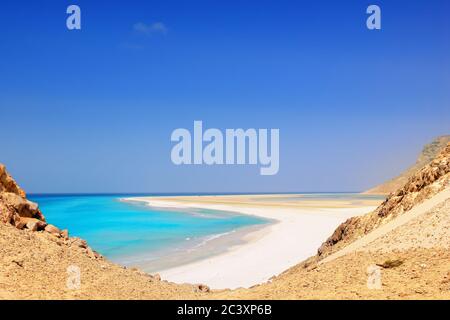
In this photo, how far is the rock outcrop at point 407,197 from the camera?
14.5m

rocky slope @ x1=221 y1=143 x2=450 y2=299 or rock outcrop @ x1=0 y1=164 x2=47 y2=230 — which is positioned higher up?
rock outcrop @ x1=0 y1=164 x2=47 y2=230

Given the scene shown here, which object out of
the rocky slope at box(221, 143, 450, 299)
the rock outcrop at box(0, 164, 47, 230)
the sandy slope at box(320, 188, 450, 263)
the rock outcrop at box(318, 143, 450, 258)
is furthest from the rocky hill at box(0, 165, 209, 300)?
the rock outcrop at box(318, 143, 450, 258)

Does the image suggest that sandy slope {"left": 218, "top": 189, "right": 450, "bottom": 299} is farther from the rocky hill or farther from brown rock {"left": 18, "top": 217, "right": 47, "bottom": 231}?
brown rock {"left": 18, "top": 217, "right": 47, "bottom": 231}

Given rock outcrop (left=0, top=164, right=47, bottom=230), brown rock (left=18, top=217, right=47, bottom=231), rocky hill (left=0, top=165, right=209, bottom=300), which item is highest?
Result: rock outcrop (left=0, top=164, right=47, bottom=230)

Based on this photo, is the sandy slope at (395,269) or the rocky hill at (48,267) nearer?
the sandy slope at (395,269)

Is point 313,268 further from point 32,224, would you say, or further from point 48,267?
point 32,224

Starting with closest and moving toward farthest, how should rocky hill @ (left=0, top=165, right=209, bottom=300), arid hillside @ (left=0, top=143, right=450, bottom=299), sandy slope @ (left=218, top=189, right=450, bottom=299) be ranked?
1. sandy slope @ (left=218, top=189, right=450, bottom=299)
2. arid hillside @ (left=0, top=143, right=450, bottom=299)
3. rocky hill @ (left=0, top=165, right=209, bottom=300)

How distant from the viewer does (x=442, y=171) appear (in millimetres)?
15000

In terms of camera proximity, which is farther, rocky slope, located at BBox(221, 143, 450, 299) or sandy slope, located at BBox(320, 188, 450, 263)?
sandy slope, located at BBox(320, 188, 450, 263)

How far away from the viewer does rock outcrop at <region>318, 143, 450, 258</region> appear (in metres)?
14.5

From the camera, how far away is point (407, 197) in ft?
49.2

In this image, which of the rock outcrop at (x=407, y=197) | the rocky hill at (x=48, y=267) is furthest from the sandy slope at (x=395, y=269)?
the rocky hill at (x=48, y=267)

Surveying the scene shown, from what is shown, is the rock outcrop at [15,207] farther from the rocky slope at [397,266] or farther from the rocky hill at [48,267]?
the rocky slope at [397,266]
